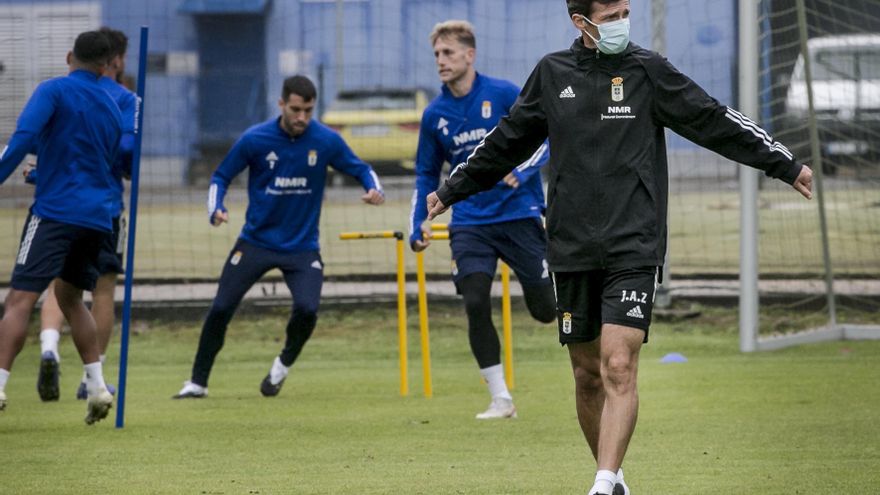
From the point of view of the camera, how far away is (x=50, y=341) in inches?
394

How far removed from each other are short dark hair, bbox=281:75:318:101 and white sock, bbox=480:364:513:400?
2.36 metres

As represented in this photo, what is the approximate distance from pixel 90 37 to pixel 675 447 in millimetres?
3932

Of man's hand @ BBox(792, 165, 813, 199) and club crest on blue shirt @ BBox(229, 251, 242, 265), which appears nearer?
man's hand @ BBox(792, 165, 813, 199)

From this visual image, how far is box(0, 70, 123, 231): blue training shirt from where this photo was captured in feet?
28.4

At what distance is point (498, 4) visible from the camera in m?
15.3

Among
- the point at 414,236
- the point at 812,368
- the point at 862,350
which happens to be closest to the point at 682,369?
the point at 812,368

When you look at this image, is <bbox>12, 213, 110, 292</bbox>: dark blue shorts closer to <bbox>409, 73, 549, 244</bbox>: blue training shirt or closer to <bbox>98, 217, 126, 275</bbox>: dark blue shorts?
<bbox>98, 217, 126, 275</bbox>: dark blue shorts

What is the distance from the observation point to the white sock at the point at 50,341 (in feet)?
32.4

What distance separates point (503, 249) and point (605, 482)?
3.94 m

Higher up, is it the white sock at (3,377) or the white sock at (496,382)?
the white sock at (3,377)

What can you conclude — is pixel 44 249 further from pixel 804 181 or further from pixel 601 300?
pixel 804 181

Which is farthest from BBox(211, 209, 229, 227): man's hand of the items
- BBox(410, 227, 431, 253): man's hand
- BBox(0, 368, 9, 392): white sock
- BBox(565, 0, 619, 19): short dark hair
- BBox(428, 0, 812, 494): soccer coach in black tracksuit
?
BBox(565, 0, 619, 19): short dark hair

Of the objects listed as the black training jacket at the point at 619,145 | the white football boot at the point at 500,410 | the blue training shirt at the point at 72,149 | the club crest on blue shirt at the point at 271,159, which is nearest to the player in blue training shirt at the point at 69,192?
the blue training shirt at the point at 72,149

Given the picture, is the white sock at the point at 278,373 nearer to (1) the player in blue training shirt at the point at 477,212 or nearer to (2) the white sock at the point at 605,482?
(1) the player in blue training shirt at the point at 477,212
